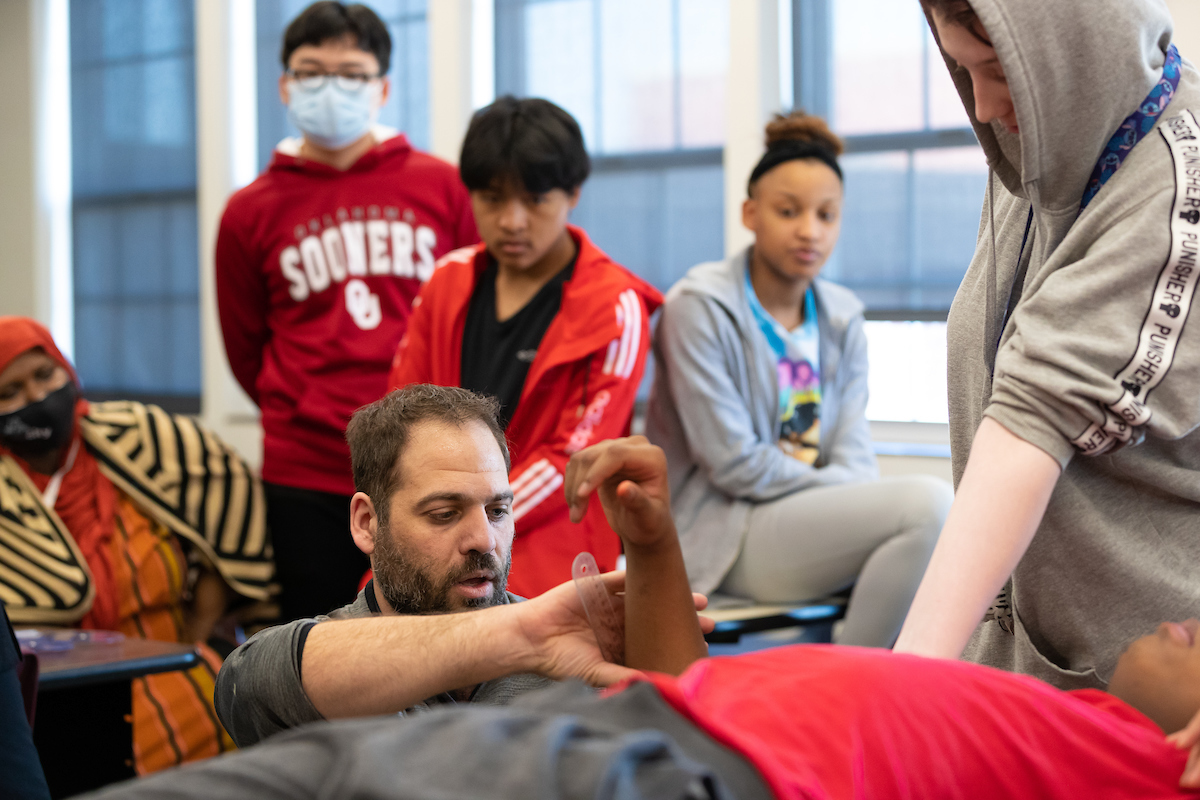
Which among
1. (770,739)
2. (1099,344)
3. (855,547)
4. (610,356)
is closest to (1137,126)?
(1099,344)

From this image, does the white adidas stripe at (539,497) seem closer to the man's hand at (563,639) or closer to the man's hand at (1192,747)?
the man's hand at (563,639)

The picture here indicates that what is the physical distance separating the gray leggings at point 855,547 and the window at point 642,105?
6.53ft

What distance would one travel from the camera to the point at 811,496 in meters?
2.50

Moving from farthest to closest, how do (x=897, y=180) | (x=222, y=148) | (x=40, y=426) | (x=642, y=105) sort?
(x=222, y=148) → (x=642, y=105) → (x=897, y=180) → (x=40, y=426)

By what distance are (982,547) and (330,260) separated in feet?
7.65

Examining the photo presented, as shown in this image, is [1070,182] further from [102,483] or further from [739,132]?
[739,132]

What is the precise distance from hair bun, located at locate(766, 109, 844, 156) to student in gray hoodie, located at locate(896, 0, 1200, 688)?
157 cm

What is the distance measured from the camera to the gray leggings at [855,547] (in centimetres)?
242

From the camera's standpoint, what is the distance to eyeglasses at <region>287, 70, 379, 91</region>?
3.02m

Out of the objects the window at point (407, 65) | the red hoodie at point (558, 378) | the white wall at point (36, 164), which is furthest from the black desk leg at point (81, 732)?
the white wall at point (36, 164)

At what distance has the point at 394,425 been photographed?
1.50 m

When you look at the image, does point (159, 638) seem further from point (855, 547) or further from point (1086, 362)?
point (1086, 362)

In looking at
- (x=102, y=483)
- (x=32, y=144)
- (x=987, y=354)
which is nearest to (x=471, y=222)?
(x=102, y=483)

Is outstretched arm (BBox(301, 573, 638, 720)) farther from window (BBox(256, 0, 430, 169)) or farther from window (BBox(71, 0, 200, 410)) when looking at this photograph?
window (BBox(71, 0, 200, 410))
